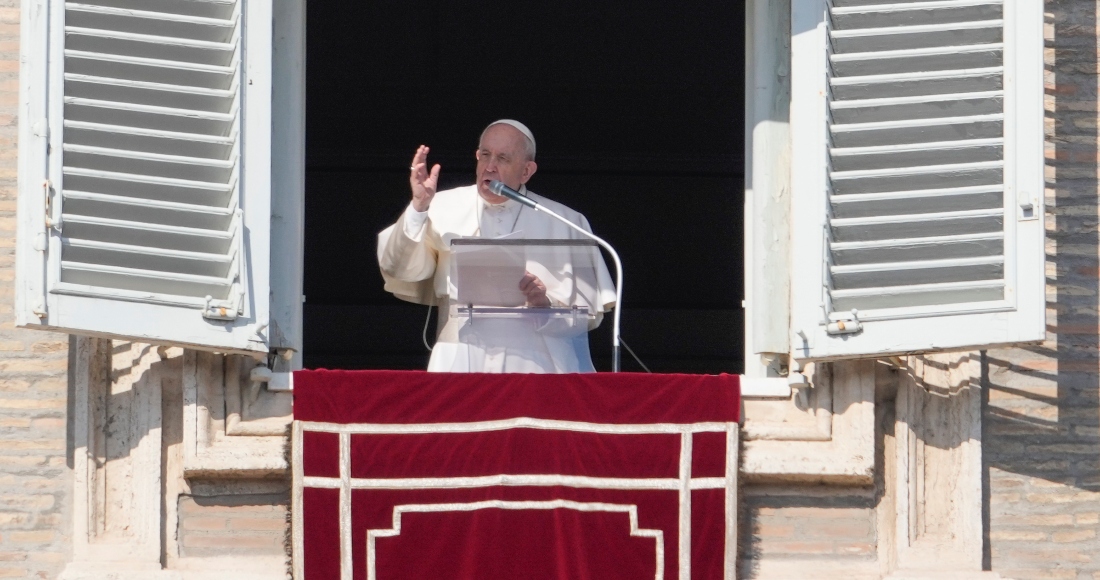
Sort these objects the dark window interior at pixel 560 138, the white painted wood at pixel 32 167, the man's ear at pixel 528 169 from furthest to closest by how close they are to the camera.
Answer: the dark window interior at pixel 560 138 < the man's ear at pixel 528 169 < the white painted wood at pixel 32 167

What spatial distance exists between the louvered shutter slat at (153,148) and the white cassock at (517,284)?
729 millimetres

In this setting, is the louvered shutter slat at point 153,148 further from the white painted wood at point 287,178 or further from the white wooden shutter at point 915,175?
the white wooden shutter at point 915,175

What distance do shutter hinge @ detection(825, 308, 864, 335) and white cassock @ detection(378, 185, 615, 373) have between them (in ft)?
2.55

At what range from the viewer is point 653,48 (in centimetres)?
1156

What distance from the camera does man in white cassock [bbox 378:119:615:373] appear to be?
702 centimetres

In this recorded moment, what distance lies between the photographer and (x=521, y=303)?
682cm

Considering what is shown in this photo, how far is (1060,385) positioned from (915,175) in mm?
900

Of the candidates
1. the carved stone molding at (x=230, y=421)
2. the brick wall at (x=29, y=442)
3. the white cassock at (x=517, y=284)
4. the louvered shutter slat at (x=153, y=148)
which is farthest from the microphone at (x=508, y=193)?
the brick wall at (x=29, y=442)

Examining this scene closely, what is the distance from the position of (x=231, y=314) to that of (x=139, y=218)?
1.32 feet

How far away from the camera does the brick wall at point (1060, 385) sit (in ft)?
23.2

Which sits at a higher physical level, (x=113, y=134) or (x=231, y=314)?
(x=113, y=134)

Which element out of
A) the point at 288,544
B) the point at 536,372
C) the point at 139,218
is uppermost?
the point at 139,218

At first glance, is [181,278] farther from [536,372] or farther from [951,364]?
[951,364]

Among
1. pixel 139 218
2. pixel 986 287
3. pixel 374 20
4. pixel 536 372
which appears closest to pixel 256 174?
pixel 139 218
